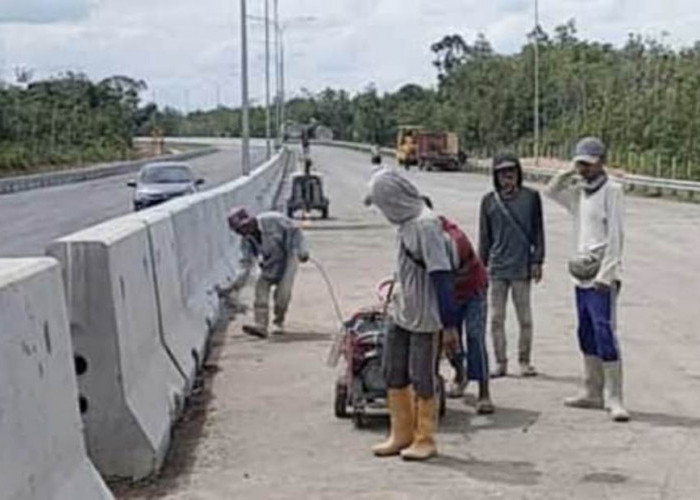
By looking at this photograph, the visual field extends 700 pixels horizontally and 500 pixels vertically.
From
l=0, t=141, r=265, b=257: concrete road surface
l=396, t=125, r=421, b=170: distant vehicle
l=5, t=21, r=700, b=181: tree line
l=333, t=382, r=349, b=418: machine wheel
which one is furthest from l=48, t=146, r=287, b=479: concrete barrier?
l=396, t=125, r=421, b=170: distant vehicle

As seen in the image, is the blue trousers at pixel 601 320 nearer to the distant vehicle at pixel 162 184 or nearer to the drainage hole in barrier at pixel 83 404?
the drainage hole in barrier at pixel 83 404

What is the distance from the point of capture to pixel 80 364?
28.2 ft

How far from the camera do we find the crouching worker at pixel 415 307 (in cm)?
967

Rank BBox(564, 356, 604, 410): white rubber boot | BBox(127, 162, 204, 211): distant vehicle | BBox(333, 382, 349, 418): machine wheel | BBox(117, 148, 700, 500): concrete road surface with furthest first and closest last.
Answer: BBox(127, 162, 204, 211): distant vehicle < BBox(564, 356, 604, 410): white rubber boot < BBox(333, 382, 349, 418): machine wheel < BBox(117, 148, 700, 500): concrete road surface

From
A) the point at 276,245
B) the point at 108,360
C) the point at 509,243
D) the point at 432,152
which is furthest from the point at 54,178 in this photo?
the point at 108,360

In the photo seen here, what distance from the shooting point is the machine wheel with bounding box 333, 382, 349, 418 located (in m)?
10.9

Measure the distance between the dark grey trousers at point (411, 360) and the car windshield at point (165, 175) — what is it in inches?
1258

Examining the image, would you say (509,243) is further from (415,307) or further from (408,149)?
(408,149)

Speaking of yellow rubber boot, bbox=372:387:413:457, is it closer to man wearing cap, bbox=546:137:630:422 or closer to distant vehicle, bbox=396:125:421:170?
man wearing cap, bbox=546:137:630:422

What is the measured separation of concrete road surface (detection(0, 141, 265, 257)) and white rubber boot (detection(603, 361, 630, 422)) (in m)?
13.0

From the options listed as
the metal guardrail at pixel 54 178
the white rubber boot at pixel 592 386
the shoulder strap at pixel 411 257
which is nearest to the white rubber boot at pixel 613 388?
the white rubber boot at pixel 592 386

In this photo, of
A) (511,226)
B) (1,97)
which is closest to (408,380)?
(511,226)

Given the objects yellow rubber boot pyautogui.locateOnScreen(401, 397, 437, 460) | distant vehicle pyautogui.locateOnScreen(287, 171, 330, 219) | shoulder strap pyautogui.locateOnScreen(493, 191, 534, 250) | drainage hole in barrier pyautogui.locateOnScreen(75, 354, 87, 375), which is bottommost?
distant vehicle pyautogui.locateOnScreen(287, 171, 330, 219)

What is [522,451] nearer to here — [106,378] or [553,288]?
[106,378]
